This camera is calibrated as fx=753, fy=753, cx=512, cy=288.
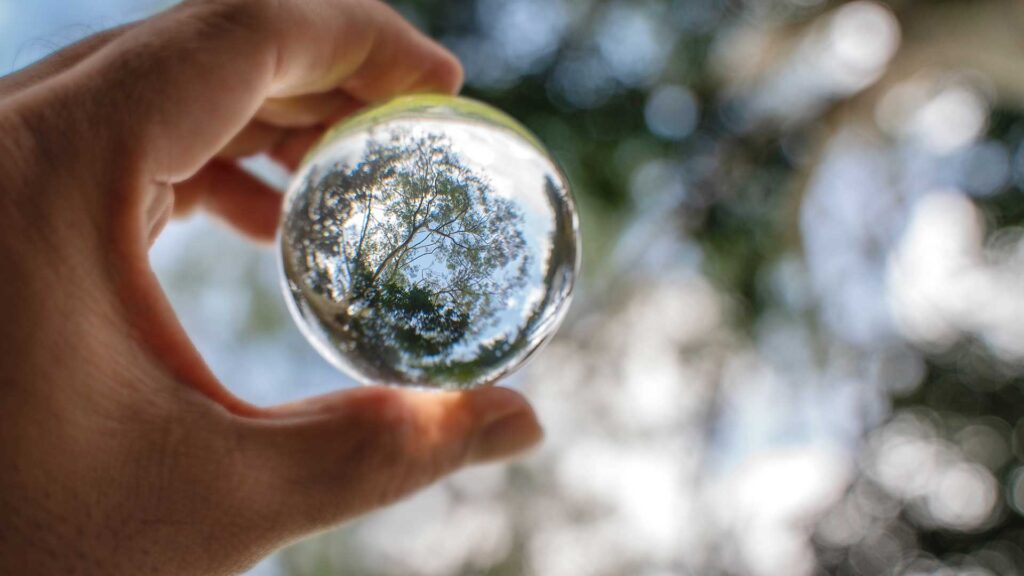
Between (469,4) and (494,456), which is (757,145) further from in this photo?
(494,456)

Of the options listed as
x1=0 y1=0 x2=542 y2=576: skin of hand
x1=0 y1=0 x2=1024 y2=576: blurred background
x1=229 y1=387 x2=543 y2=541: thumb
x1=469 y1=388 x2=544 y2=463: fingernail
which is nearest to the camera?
x1=0 y1=0 x2=542 y2=576: skin of hand

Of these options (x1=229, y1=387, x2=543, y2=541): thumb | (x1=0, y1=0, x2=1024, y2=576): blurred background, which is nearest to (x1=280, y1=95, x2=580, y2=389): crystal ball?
(x1=229, y1=387, x2=543, y2=541): thumb

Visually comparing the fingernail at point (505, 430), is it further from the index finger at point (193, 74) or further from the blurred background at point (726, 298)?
the blurred background at point (726, 298)

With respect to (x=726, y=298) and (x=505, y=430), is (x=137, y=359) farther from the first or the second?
(x=726, y=298)

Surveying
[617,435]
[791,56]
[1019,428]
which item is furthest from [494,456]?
[1019,428]

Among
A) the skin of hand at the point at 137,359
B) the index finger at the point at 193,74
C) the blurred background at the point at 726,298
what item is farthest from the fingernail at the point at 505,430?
the blurred background at the point at 726,298

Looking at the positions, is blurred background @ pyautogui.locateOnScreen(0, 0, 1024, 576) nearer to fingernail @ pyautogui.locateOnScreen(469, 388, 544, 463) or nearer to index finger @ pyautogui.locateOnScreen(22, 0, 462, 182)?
fingernail @ pyautogui.locateOnScreen(469, 388, 544, 463)

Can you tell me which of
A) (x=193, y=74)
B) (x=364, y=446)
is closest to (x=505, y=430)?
(x=364, y=446)

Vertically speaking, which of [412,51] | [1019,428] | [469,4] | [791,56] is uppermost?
[412,51]
